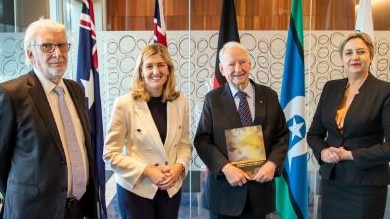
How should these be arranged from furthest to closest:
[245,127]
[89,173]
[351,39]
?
1. [351,39]
2. [245,127]
3. [89,173]

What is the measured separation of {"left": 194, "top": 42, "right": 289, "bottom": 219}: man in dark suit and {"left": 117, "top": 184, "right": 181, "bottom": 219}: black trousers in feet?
0.73

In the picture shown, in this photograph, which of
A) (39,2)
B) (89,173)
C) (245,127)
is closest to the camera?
(89,173)

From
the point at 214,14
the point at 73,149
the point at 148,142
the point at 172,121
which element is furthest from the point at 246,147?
the point at 214,14

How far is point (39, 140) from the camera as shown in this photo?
5.14ft

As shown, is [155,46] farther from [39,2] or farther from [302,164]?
[39,2]

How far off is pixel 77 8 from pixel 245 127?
2.91m

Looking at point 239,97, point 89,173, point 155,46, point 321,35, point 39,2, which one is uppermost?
point 39,2

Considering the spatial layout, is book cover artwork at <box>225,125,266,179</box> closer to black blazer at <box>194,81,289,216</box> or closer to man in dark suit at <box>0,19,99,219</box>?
black blazer at <box>194,81,289,216</box>

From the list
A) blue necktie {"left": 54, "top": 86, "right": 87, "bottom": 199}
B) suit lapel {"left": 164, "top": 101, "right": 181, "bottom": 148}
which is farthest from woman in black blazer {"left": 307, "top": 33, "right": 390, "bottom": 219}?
blue necktie {"left": 54, "top": 86, "right": 87, "bottom": 199}

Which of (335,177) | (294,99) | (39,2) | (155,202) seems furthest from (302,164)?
(39,2)

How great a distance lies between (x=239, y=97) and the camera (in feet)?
6.95

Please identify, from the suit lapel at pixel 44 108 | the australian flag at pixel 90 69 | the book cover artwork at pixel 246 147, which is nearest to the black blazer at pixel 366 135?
the book cover artwork at pixel 246 147

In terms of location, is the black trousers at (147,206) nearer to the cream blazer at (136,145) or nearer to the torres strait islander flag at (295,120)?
the cream blazer at (136,145)

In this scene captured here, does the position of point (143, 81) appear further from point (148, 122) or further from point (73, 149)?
point (73, 149)
